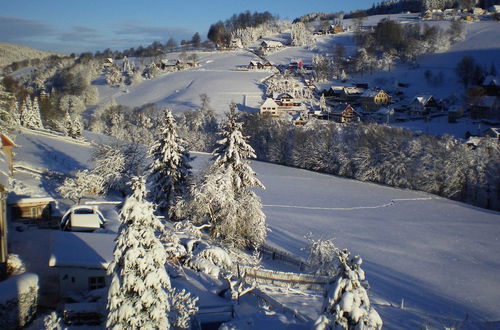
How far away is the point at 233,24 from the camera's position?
144m

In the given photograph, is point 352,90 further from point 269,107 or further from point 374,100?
point 269,107

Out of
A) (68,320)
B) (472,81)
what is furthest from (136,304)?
(472,81)

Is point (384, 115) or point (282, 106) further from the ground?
point (282, 106)

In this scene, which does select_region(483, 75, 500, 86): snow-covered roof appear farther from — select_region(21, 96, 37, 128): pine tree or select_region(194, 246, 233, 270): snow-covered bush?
select_region(194, 246, 233, 270): snow-covered bush

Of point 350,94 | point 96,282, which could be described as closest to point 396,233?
point 96,282

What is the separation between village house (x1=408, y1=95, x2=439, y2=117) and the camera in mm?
61150

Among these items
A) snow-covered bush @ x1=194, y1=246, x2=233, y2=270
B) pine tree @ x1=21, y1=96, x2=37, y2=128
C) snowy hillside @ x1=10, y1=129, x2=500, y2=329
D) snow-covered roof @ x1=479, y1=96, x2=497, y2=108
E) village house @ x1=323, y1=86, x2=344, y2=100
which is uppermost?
village house @ x1=323, y1=86, x2=344, y2=100

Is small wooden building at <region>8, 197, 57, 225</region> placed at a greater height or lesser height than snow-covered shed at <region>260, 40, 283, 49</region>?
lesser

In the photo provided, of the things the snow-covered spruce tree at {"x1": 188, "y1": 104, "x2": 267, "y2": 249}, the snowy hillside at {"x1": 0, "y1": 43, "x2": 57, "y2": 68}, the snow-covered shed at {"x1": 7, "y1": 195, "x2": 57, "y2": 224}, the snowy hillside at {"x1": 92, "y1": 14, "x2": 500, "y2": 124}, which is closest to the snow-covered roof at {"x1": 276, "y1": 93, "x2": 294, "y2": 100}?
the snowy hillside at {"x1": 92, "y1": 14, "x2": 500, "y2": 124}

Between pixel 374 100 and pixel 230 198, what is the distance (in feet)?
178

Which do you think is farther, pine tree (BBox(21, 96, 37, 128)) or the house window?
pine tree (BBox(21, 96, 37, 128))

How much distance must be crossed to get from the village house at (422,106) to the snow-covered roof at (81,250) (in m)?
57.6

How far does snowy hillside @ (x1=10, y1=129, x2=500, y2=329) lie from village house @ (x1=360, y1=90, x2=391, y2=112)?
32.0 m

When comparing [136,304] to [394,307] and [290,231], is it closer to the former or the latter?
[394,307]
